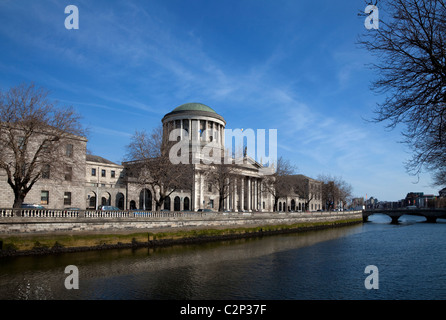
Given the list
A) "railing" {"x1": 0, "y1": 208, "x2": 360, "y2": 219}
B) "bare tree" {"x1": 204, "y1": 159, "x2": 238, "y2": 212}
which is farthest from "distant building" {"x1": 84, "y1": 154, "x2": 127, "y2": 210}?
"railing" {"x1": 0, "y1": 208, "x2": 360, "y2": 219}

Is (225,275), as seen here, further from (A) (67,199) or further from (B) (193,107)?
(B) (193,107)

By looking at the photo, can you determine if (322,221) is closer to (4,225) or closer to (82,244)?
(82,244)

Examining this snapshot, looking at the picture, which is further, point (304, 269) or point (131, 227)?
point (131, 227)

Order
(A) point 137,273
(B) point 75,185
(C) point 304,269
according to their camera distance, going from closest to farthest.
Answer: (A) point 137,273
(C) point 304,269
(B) point 75,185

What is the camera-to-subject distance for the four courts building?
47.1m

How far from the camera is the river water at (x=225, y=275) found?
16844 mm

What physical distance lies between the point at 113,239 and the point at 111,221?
2008mm

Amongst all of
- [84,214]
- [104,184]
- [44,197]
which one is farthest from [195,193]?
[84,214]

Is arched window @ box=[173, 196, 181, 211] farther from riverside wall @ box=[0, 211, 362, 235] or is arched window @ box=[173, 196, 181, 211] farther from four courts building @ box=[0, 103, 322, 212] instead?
riverside wall @ box=[0, 211, 362, 235]

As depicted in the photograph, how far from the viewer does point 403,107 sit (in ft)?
35.9

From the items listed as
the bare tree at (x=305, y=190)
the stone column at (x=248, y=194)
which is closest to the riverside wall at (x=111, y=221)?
the stone column at (x=248, y=194)

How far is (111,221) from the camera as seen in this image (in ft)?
109
